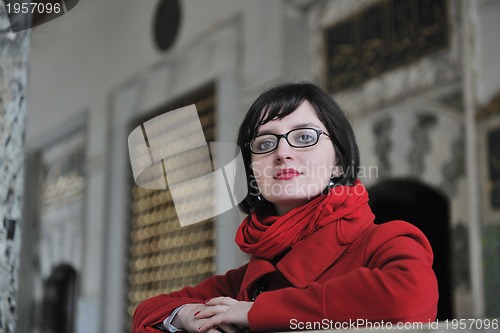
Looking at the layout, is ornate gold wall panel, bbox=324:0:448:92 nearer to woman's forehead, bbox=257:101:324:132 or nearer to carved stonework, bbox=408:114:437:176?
carved stonework, bbox=408:114:437:176

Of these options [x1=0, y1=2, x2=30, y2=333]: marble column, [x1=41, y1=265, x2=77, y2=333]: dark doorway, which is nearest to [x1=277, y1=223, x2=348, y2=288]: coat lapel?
[x1=0, y1=2, x2=30, y2=333]: marble column

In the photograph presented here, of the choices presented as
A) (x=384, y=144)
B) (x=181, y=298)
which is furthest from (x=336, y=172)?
(x=384, y=144)

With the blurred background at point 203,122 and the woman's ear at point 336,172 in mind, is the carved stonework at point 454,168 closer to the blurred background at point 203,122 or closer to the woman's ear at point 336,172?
the blurred background at point 203,122

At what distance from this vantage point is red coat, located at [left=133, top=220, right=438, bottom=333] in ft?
3.65

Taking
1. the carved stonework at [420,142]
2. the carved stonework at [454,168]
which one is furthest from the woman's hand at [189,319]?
the carved stonework at [420,142]

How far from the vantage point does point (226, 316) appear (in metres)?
1.22

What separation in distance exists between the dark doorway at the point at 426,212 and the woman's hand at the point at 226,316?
3783 millimetres

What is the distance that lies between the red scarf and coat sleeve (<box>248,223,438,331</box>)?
0.27 ft

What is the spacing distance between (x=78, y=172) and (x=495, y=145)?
6.42 m

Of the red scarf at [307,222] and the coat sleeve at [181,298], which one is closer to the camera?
the red scarf at [307,222]

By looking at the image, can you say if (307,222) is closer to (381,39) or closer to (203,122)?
(381,39)

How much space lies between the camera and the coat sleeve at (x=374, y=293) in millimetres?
1107

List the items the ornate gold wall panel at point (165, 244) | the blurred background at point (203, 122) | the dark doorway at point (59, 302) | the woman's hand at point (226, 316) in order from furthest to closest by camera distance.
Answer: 1. the dark doorway at point (59, 302)
2. the ornate gold wall panel at point (165, 244)
3. the blurred background at point (203, 122)
4. the woman's hand at point (226, 316)

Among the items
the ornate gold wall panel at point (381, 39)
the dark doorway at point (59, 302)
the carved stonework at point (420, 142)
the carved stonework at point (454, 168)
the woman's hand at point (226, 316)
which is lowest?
the woman's hand at point (226, 316)
